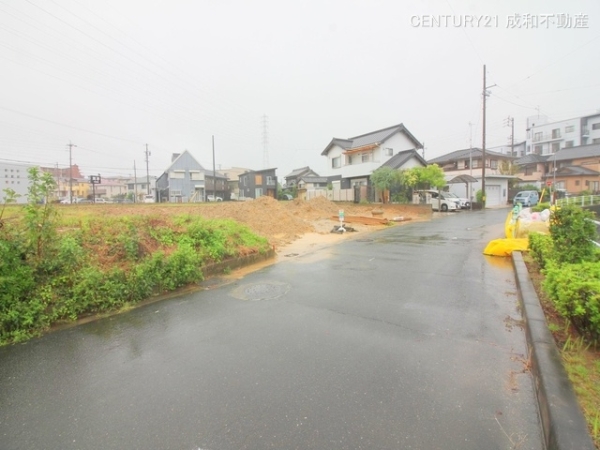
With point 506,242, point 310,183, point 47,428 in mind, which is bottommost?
point 47,428

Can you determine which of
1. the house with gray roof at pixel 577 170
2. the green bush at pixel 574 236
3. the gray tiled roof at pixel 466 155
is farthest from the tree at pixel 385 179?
the house with gray roof at pixel 577 170

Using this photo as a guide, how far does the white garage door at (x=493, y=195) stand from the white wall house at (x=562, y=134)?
26.9 meters

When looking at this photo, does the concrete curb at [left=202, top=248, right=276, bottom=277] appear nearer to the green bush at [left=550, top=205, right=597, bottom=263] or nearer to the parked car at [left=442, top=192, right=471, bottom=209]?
the green bush at [left=550, top=205, right=597, bottom=263]

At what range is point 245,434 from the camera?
2141 millimetres

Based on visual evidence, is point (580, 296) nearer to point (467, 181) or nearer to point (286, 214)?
point (286, 214)

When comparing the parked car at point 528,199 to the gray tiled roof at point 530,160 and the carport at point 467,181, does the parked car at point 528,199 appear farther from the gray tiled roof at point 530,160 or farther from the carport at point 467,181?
the gray tiled roof at point 530,160

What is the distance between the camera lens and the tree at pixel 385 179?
24109 mm

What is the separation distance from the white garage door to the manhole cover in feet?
Result: 102

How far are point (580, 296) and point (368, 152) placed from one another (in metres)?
27.4

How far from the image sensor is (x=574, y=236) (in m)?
4.49

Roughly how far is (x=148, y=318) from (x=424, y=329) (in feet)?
12.1

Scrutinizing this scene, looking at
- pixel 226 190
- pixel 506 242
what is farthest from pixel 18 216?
pixel 226 190

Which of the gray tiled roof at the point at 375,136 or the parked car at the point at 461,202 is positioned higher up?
the gray tiled roof at the point at 375,136

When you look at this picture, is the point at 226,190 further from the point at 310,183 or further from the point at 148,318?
the point at 148,318
